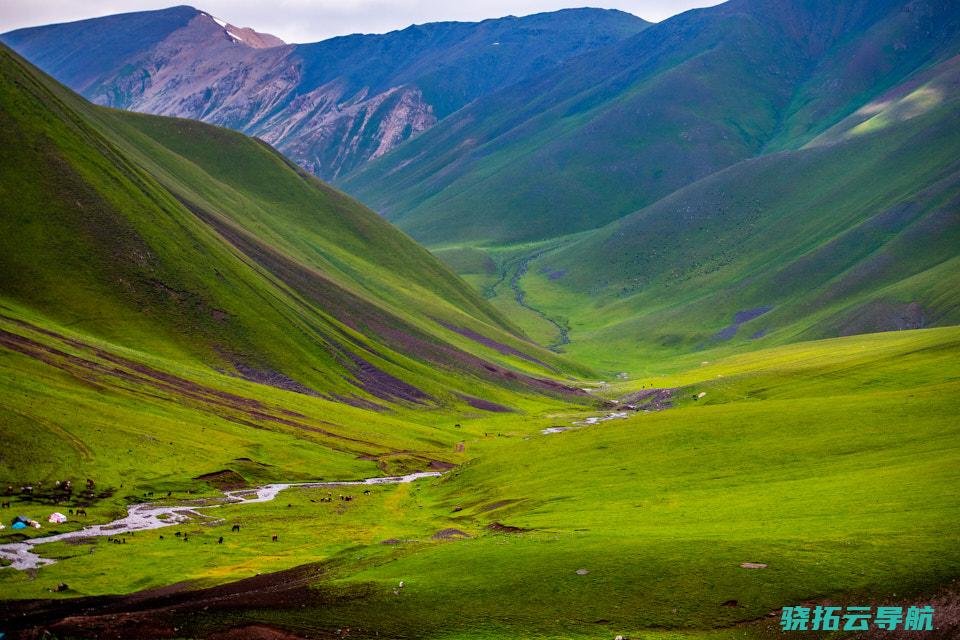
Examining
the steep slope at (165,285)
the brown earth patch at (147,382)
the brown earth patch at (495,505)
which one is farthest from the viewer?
the steep slope at (165,285)

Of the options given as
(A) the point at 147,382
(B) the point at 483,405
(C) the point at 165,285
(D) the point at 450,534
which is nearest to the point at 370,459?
(A) the point at 147,382

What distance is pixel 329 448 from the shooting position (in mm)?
105812

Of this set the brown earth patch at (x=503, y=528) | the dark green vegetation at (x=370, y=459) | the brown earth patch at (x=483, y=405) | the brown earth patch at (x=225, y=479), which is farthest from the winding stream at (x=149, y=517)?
the brown earth patch at (x=483, y=405)

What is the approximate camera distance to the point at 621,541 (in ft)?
164

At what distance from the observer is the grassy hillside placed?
40.5 m

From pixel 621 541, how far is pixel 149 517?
40250 millimetres

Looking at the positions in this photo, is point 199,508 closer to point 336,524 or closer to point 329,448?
point 336,524

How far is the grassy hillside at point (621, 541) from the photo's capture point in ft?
133

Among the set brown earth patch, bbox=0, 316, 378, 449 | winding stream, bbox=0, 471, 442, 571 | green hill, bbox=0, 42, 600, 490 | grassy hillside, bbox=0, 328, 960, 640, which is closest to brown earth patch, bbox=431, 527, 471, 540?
grassy hillside, bbox=0, 328, 960, 640

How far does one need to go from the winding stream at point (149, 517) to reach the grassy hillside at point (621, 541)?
231 cm

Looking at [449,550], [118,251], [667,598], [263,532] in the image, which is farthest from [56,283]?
[667,598]

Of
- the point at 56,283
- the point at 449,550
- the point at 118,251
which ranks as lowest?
the point at 449,550

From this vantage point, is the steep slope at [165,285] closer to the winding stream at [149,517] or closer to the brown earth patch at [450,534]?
the winding stream at [149,517]

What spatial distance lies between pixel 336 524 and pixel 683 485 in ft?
96.4
